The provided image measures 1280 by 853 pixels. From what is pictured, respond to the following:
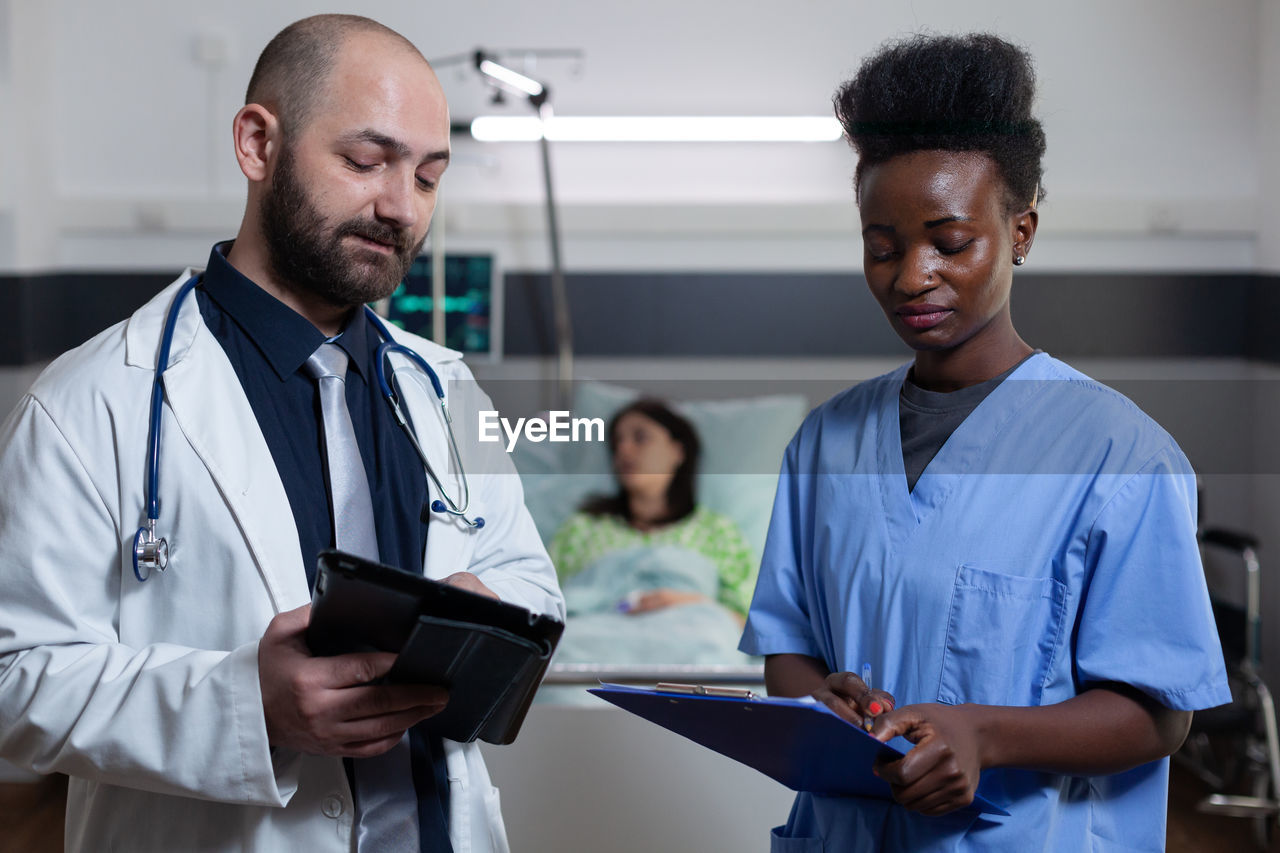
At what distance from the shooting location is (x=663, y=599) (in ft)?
5.02

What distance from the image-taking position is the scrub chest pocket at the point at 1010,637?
0.67 metres

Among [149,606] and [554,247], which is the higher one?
[554,247]

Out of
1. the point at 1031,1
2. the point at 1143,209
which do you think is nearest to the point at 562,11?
the point at 1143,209

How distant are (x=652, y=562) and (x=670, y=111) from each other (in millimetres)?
933

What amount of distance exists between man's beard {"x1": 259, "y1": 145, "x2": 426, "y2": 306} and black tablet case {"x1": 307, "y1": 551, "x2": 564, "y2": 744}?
0.88 ft

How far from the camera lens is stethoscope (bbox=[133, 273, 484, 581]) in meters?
0.67

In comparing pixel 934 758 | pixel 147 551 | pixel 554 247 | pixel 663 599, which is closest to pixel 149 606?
pixel 147 551

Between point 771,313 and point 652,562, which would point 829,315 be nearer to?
point 771,313

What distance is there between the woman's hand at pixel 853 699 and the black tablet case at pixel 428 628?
0.19 meters

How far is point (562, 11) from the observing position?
6.43 ft

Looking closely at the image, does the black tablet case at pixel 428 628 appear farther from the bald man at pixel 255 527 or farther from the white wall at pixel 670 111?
the white wall at pixel 670 111
